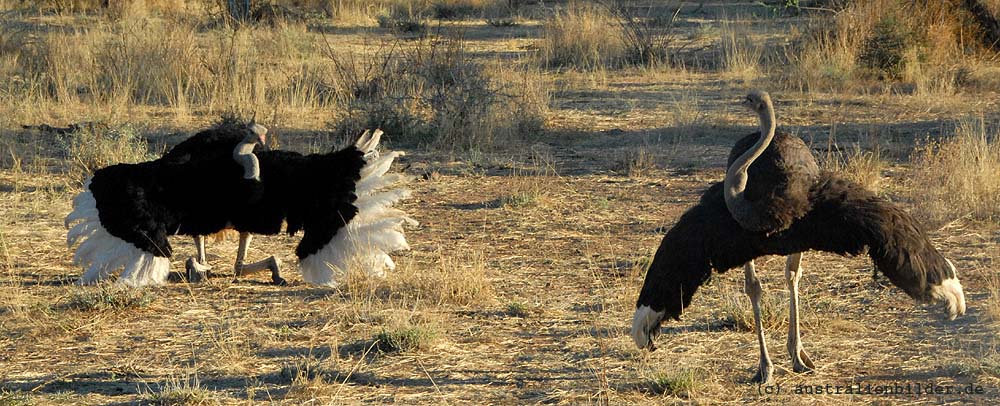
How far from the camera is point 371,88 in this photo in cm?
1059

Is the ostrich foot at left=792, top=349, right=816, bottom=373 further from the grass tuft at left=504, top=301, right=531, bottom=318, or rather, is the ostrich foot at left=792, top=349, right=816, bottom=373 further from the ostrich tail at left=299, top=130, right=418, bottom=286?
the ostrich tail at left=299, top=130, right=418, bottom=286

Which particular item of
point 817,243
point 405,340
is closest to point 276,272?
point 405,340

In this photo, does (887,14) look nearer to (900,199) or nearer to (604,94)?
(604,94)

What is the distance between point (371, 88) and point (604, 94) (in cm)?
261

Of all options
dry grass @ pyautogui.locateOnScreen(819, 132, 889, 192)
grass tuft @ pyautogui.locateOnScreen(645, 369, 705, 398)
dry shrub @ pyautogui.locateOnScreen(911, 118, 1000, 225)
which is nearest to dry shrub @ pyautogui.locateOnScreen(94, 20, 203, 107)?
dry grass @ pyautogui.locateOnScreen(819, 132, 889, 192)

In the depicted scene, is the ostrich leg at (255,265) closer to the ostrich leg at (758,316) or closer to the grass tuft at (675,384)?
the grass tuft at (675,384)

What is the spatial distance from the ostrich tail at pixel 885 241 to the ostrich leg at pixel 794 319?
1.48 ft

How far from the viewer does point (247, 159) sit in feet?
20.1

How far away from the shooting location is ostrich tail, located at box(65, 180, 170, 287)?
6156 mm

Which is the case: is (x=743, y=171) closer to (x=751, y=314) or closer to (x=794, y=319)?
(x=794, y=319)

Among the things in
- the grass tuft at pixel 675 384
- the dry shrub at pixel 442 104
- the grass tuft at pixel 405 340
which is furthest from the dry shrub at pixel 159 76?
the grass tuft at pixel 675 384

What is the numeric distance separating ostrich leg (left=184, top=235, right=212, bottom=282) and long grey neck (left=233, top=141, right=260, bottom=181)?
57cm

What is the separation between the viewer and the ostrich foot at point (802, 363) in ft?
16.6

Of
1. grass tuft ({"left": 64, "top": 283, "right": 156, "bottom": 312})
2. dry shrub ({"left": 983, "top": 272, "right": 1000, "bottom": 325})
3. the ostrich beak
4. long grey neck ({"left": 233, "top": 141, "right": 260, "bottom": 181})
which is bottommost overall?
grass tuft ({"left": 64, "top": 283, "right": 156, "bottom": 312})
